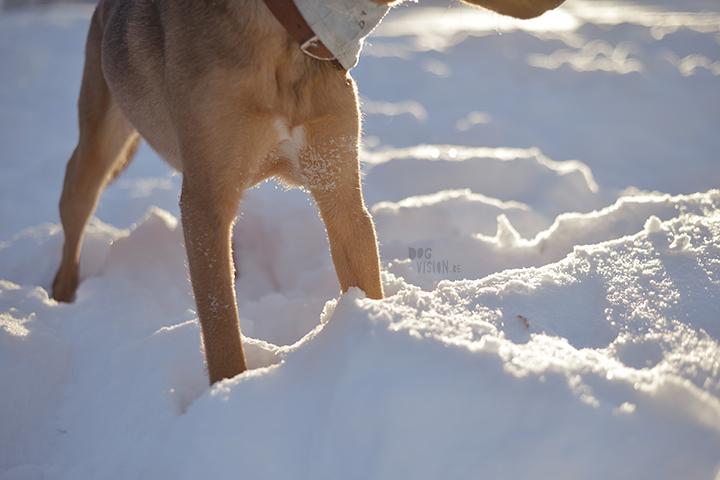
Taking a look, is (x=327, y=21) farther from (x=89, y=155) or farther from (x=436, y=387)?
(x=89, y=155)

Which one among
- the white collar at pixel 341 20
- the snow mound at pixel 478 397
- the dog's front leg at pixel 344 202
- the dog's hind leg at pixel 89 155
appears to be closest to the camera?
the snow mound at pixel 478 397

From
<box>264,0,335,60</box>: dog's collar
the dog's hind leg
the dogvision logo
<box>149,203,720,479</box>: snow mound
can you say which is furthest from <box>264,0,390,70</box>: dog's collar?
the dog's hind leg

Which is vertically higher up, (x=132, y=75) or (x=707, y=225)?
(x=132, y=75)

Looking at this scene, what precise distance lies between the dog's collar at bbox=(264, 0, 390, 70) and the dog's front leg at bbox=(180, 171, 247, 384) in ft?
1.64

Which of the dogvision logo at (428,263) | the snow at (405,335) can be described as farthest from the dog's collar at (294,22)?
the dogvision logo at (428,263)

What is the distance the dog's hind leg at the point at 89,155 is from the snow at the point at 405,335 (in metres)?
0.24

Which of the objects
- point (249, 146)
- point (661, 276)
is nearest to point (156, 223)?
point (249, 146)

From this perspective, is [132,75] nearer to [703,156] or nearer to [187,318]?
[187,318]

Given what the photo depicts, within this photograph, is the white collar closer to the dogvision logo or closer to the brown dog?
the brown dog

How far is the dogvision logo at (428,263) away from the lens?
248cm

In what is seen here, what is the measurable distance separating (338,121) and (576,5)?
18182mm

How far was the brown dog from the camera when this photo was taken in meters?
1.49

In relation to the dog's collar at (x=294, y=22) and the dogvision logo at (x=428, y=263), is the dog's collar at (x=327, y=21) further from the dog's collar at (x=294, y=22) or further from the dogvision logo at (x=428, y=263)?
the dogvision logo at (x=428, y=263)

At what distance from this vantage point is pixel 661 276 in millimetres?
1712
